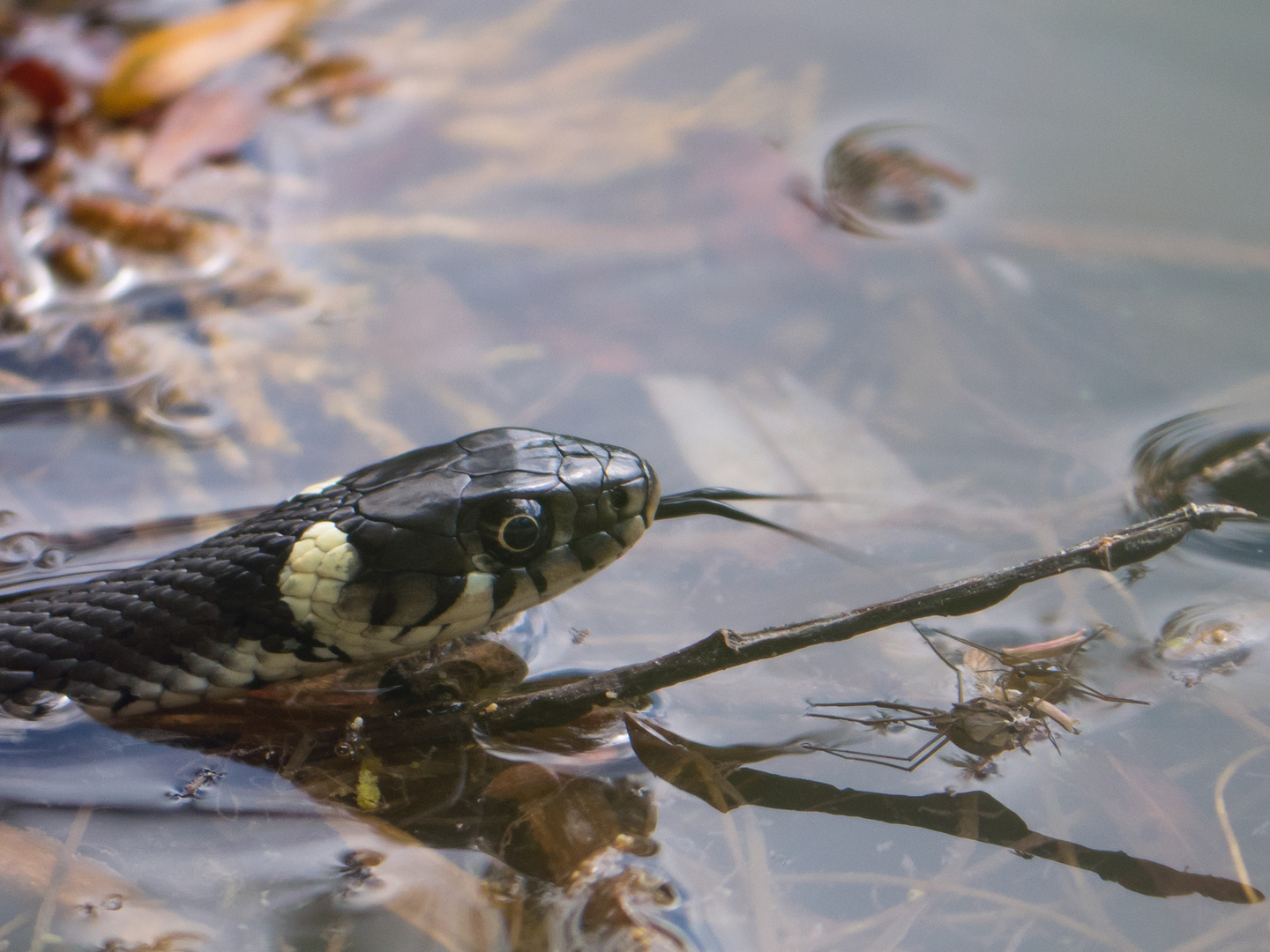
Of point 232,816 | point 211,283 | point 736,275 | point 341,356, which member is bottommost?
point 232,816

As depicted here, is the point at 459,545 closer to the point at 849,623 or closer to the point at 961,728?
the point at 849,623

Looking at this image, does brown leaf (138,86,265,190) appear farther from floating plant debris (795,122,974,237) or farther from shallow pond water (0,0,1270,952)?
floating plant debris (795,122,974,237)

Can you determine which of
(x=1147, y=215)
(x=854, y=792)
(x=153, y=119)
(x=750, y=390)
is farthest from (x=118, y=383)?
(x=1147, y=215)

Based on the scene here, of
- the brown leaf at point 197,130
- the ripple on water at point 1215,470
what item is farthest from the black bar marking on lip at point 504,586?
the brown leaf at point 197,130

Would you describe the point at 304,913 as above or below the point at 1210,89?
below

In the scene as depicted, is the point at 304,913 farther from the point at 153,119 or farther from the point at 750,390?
the point at 153,119

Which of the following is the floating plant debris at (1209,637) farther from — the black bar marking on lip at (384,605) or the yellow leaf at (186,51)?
the yellow leaf at (186,51)

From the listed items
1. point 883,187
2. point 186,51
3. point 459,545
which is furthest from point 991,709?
point 186,51
